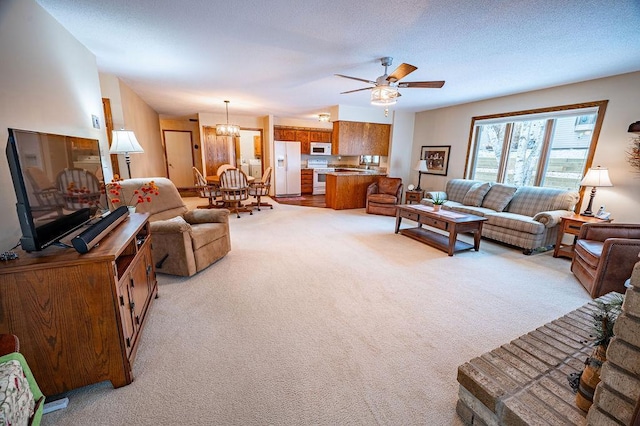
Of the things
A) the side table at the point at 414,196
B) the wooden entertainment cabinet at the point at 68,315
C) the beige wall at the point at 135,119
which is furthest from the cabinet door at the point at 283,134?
the wooden entertainment cabinet at the point at 68,315

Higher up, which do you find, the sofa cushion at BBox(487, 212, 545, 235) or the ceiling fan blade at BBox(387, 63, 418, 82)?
the ceiling fan blade at BBox(387, 63, 418, 82)

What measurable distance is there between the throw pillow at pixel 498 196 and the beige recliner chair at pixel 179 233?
4.35 metres

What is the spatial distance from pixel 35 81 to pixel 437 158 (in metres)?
6.36

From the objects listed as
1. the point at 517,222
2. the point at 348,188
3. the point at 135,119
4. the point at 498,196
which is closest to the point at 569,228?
the point at 517,222

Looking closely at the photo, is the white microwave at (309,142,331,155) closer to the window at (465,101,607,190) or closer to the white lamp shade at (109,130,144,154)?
the window at (465,101,607,190)

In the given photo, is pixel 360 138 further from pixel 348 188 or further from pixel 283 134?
pixel 283 134

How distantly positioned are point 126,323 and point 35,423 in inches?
22.1

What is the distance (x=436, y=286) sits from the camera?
2678 mm

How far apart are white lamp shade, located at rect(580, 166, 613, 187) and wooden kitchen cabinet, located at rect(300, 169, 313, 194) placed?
20.7 feet

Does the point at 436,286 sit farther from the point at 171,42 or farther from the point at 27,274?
the point at 171,42

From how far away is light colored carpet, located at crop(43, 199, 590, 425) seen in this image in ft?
4.50

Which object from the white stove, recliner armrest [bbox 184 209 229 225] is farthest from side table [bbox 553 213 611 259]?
the white stove

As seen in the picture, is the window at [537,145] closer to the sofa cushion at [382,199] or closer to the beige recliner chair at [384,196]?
the beige recliner chair at [384,196]

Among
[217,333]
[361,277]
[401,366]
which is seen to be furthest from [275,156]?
[401,366]
